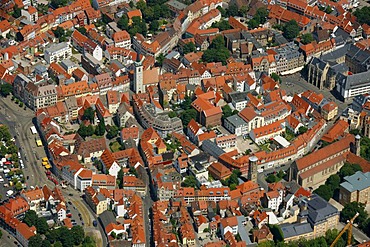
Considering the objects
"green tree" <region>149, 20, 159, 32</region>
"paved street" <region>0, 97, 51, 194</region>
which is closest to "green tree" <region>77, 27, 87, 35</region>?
"green tree" <region>149, 20, 159, 32</region>

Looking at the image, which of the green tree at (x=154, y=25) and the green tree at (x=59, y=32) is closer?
the green tree at (x=59, y=32)

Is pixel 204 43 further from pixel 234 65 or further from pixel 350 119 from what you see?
pixel 350 119

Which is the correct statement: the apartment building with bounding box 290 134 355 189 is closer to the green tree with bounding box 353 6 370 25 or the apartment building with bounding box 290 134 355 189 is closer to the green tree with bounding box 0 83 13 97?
the green tree with bounding box 353 6 370 25

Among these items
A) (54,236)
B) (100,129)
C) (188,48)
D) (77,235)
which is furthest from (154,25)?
(54,236)

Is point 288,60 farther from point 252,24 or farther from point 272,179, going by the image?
point 272,179

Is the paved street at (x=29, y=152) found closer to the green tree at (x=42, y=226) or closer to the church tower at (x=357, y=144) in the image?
the green tree at (x=42, y=226)

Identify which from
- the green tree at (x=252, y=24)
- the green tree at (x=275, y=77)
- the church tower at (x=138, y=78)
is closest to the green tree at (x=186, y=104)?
the church tower at (x=138, y=78)
